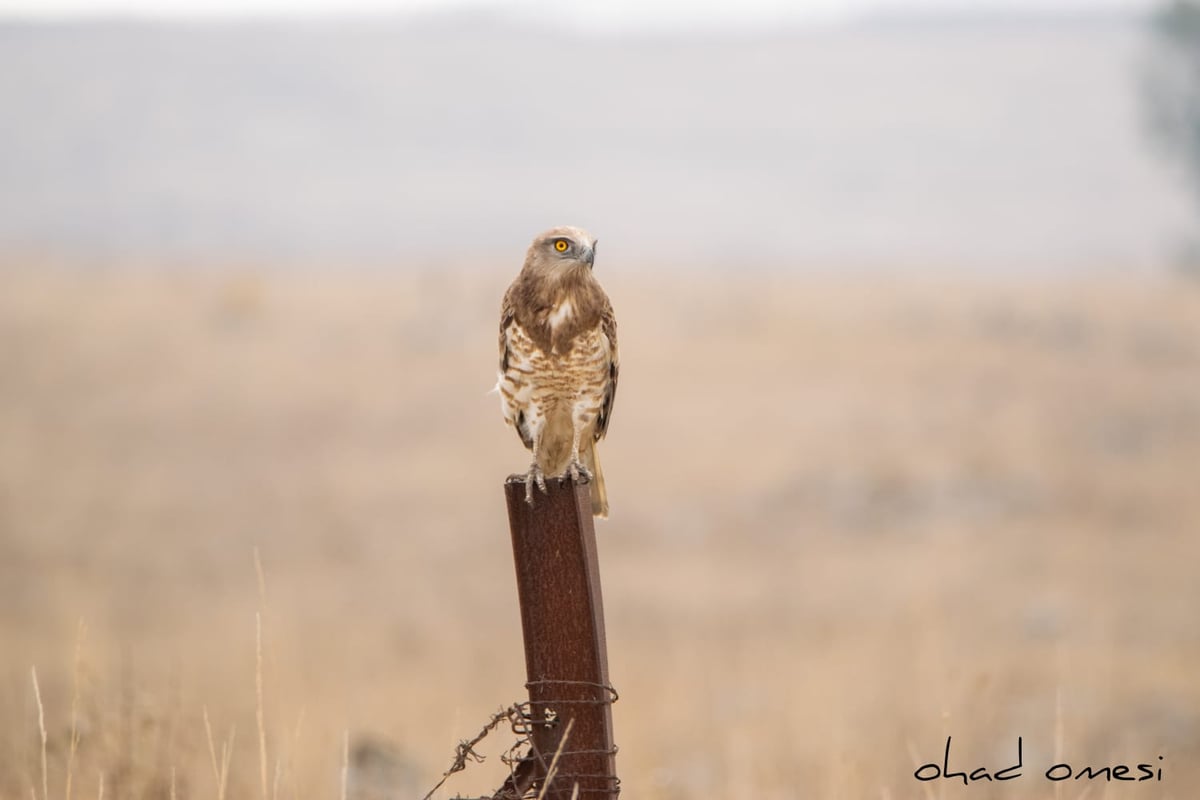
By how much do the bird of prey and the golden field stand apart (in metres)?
1.37

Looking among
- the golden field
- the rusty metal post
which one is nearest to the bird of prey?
the rusty metal post

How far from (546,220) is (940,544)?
77327 millimetres

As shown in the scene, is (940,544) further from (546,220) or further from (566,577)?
(546,220)

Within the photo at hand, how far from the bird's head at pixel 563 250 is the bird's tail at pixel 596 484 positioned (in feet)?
2.63

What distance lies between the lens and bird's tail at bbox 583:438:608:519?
4.51 m

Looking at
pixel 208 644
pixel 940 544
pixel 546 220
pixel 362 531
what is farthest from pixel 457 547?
pixel 546 220

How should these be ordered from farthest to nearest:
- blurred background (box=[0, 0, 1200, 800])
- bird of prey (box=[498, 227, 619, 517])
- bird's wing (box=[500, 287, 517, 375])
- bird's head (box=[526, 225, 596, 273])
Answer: blurred background (box=[0, 0, 1200, 800]) → bird's wing (box=[500, 287, 517, 375]) → bird of prey (box=[498, 227, 619, 517]) → bird's head (box=[526, 225, 596, 273])

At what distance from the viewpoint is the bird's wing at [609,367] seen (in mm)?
4500

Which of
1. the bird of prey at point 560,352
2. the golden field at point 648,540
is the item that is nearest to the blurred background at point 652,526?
Answer: the golden field at point 648,540

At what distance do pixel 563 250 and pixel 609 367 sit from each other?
28.4 inches

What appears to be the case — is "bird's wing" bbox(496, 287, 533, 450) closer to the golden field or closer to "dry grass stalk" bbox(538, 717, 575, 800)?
the golden field

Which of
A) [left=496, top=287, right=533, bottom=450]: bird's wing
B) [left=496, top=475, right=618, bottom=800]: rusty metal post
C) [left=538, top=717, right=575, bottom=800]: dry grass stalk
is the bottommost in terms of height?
[left=538, top=717, right=575, bottom=800]: dry grass stalk

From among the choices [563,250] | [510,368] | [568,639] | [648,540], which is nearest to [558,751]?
[568,639]

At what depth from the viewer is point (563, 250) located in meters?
4.01
